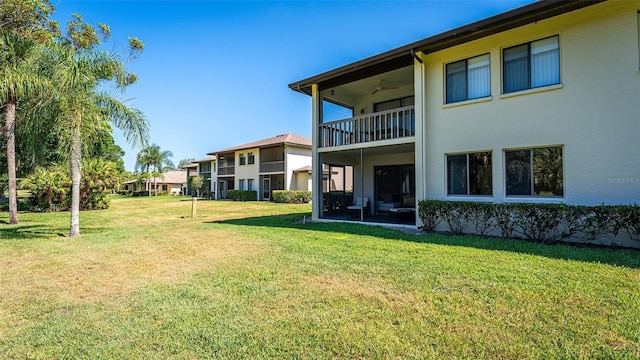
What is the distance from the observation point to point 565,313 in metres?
3.69

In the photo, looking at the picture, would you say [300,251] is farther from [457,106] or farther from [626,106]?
[626,106]

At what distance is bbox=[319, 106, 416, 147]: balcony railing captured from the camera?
1152 centimetres

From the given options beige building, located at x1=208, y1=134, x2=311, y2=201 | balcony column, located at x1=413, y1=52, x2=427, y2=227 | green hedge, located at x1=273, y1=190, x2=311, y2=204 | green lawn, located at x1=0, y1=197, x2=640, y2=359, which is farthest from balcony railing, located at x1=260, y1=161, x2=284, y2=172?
green lawn, located at x1=0, y1=197, x2=640, y2=359

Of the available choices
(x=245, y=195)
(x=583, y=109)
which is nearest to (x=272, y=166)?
(x=245, y=195)

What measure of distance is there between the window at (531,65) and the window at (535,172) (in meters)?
1.90

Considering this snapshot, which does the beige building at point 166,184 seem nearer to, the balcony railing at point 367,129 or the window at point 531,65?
the balcony railing at point 367,129

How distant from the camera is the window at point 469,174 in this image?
9516 mm

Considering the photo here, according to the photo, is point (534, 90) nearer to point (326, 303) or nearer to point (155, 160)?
point (326, 303)

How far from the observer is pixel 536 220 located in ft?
26.1

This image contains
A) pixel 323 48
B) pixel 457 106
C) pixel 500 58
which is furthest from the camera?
pixel 323 48

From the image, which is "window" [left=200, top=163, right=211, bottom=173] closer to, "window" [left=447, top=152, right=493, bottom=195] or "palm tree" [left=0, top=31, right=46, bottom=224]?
"palm tree" [left=0, top=31, right=46, bottom=224]

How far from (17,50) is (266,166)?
24.3 m

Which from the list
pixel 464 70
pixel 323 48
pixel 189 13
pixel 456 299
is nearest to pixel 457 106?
pixel 464 70

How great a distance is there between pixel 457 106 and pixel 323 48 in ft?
31.4
